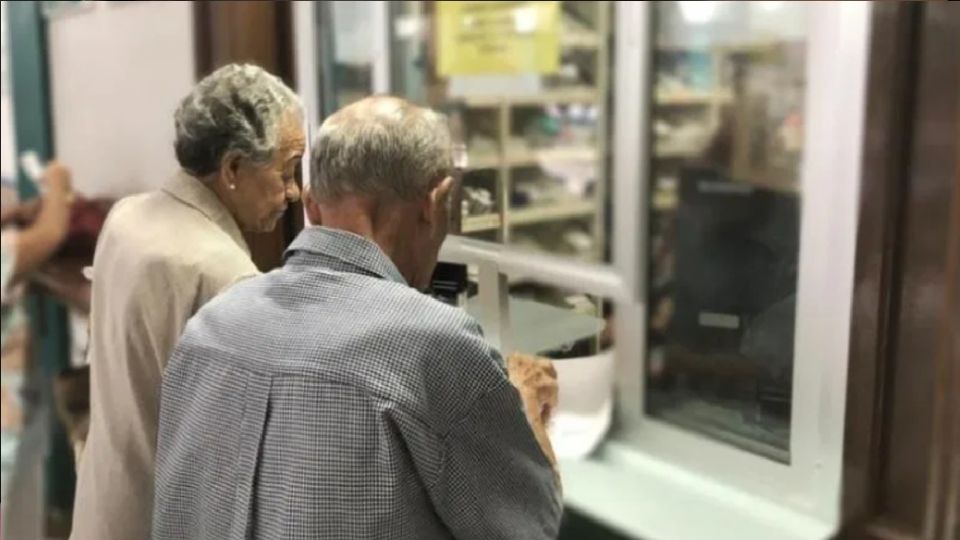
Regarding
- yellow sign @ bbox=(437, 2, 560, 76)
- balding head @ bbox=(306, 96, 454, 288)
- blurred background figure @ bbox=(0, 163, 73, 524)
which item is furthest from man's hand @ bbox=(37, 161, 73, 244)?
balding head @ bbox=(306, 96, 454, 288)

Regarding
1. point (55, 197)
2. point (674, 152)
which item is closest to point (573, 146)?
point (674, 152)

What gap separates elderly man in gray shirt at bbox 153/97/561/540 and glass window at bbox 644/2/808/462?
22.2 inches

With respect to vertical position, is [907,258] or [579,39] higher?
[579,39]

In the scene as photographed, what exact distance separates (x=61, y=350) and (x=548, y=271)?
642 millimetres

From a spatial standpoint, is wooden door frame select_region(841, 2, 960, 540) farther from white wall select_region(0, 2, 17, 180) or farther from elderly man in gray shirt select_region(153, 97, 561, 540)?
white wall select_region(0, 2, 17, 180)

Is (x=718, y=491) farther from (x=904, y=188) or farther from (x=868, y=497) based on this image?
(x=904, y=188)

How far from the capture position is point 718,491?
4.58 feet

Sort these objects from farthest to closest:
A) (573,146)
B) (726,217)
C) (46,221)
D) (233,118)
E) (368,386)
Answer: (573,146) → (46,221) → (726,217) → (233,118) → (368,386)

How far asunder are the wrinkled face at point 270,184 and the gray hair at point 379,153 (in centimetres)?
12

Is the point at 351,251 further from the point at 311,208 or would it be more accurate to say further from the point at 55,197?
the point at 55,197

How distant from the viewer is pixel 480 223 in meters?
1.02

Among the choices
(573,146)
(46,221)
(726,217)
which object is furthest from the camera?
(573,146)

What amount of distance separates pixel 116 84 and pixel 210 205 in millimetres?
620

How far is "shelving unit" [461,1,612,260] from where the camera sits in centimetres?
155
